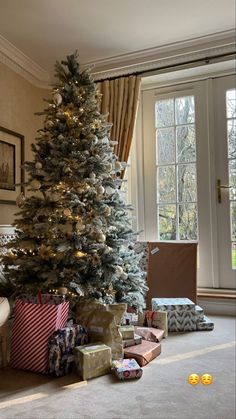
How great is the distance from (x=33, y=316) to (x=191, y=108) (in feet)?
7.91

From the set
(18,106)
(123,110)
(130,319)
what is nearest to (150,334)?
(130,319)

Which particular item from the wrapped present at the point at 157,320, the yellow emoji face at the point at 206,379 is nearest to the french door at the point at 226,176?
the wrapped present at the point at 157,320

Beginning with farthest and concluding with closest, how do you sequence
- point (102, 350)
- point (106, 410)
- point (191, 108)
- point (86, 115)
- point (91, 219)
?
point (191, 108) < point (86, 115) < point (91, 219) < point (102, 350) < point (106, 410)

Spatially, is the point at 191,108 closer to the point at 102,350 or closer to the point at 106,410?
the point at 102,350

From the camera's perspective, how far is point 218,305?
3082 millimetres

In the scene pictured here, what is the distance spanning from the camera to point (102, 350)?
6.16 feet

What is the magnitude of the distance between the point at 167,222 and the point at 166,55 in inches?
59.9

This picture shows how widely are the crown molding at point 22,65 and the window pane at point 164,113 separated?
1.15 m

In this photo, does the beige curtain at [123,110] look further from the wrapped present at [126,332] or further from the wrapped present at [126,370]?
the wrapped present at [126,370]

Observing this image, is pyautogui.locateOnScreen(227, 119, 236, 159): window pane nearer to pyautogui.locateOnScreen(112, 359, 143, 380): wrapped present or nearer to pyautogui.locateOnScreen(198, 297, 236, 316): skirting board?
pyautogui.locateOnScreen(198, 297, 236, 316): skirting board

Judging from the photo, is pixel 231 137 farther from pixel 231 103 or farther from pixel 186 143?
pixel 186 143

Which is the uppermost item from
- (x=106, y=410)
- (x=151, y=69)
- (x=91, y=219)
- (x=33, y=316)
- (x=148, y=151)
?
(x=151, y=69)

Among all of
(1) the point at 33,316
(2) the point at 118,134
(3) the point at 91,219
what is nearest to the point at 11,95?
(2) the point at 118,134

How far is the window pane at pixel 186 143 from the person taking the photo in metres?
3.38
